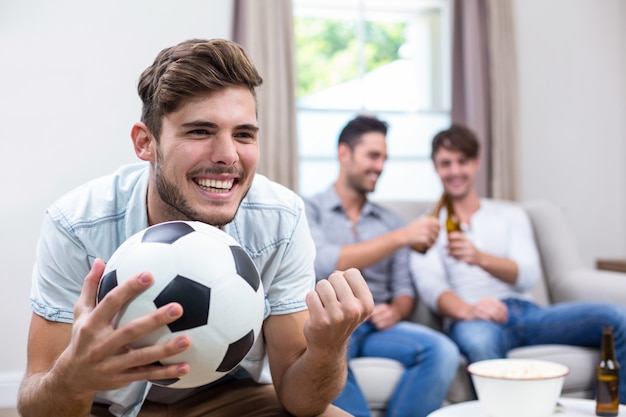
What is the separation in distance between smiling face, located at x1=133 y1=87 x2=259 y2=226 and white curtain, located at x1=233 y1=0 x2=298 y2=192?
228 centimetres

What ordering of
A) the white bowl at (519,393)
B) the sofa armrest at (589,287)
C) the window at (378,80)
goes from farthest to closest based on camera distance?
the window at (378,80)
the sofa armrest at (589,287)
the white bowl at (519,393)

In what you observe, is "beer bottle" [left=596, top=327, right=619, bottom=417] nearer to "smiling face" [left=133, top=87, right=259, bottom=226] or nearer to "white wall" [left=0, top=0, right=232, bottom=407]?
"smiling face" [left=133, top=87, right=259, bottom=226]

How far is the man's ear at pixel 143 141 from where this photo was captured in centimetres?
146

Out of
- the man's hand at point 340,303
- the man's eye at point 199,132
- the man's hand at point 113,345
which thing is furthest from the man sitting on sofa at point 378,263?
the man's hand at point 113,345

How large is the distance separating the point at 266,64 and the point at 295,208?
2.27 metres

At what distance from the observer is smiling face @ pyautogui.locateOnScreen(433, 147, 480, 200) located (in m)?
3.05

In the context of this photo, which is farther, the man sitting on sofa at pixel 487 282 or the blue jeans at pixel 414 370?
the man sitting on sofa at pixel 487 282

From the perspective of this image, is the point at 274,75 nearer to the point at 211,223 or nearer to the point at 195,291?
the point at 211,223

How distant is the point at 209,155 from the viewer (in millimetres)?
1358

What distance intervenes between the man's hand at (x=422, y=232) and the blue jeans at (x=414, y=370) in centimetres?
34

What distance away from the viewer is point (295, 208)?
1.59 meters

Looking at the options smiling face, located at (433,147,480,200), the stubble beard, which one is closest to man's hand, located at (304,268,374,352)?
the stubble beard

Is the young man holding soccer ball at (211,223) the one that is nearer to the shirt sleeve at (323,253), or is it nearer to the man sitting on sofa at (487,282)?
the shirt sleeve at (323,253)

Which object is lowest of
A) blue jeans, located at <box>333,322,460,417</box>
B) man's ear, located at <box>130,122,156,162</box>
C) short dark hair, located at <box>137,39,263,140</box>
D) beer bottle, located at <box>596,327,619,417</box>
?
blue jeans, located at <box>333,322,460,417</box>
